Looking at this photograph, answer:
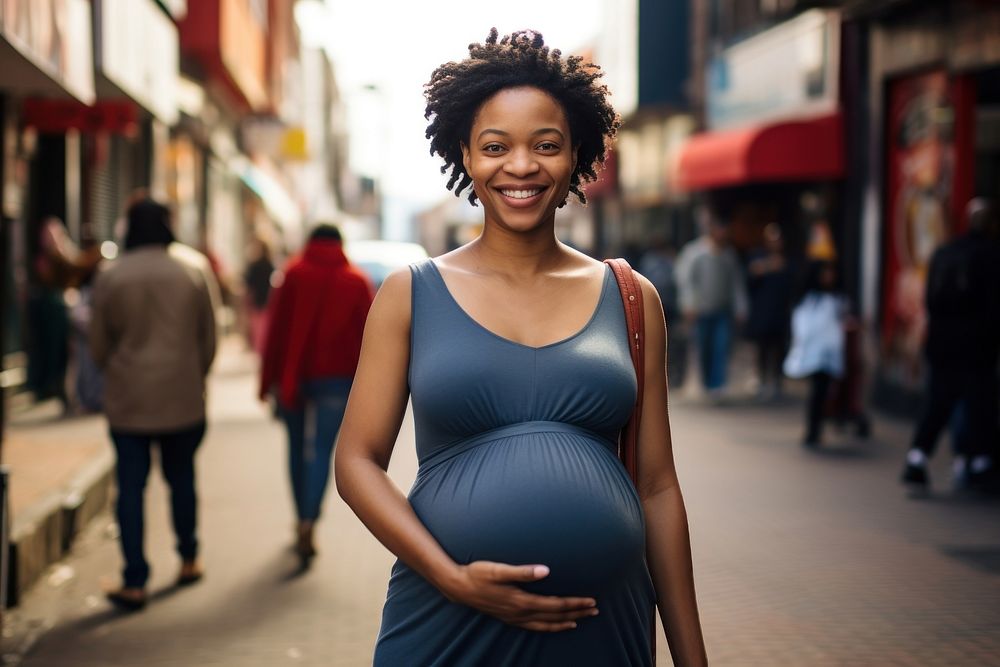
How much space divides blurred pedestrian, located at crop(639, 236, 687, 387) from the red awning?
1.92 meters

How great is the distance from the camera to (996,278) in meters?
9.54

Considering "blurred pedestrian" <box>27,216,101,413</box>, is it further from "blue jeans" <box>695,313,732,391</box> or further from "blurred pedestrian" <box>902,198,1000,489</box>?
"blurred pedestrian" <box>902,198,1000,489</box>

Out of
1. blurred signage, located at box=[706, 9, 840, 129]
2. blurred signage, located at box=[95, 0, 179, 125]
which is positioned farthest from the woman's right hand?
blurred signage, located at box=[706, 9, 840, 129]

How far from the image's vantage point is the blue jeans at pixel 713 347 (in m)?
16.5

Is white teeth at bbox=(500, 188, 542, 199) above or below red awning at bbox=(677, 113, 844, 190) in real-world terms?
below

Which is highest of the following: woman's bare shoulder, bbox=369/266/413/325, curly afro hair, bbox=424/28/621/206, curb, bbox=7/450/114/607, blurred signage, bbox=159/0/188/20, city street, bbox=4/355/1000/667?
blurred signage, bbox=159/0/188/20

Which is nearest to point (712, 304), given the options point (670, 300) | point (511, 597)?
point (670, 300)

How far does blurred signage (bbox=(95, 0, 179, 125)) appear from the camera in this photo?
12.8 meters

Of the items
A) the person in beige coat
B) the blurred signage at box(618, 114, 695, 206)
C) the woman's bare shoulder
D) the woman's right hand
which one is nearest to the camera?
the woman's right hand

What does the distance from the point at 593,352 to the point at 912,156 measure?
43.6 ft

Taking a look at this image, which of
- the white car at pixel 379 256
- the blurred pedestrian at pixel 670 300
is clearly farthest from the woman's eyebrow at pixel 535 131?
the white car at pixel 379 256

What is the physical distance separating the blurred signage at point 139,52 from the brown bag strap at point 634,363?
427 inches

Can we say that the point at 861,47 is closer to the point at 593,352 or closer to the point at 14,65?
the point at 14,65

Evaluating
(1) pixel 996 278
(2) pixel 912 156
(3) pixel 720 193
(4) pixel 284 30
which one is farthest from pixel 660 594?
(4) pixel 284 30
